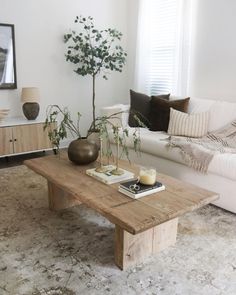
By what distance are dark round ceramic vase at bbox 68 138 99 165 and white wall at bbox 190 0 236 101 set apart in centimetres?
201

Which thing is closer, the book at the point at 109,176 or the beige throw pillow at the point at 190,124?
the book at the point at 109,176

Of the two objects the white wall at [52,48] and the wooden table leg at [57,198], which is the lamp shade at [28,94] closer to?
A: the white wall at [52,48]

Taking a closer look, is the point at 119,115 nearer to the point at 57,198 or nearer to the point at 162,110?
the point at 162,110

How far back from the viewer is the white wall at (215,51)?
11.6ft

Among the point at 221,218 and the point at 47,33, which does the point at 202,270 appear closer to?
the point at 221,218

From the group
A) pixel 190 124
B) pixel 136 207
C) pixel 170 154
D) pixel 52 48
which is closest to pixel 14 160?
pixel 52 48

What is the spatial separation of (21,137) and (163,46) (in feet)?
7.49

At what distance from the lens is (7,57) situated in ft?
13.1

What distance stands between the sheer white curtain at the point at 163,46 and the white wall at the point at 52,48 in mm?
516

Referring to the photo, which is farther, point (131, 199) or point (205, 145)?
point (205, 145)

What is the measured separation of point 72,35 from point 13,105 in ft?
4.26

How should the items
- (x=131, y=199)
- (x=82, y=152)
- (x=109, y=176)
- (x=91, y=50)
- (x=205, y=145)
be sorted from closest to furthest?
(x=131, y=199), (x=109, y=176), (x=82, y=152), (x=205, y=145), (x=91, y=50)

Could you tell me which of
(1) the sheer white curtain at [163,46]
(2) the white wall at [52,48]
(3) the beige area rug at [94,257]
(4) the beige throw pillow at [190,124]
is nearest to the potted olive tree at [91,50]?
(2) the white wall at [52,48]

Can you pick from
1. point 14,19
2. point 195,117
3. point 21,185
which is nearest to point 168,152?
point 195,117
